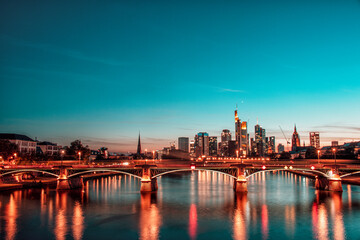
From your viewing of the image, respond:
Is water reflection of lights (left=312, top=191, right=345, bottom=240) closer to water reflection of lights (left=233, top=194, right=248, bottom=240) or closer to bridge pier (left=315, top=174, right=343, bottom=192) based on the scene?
bridge pier (left=315, top=174, right=343, bottom=192)

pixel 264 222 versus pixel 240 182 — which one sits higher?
pixel 240 182

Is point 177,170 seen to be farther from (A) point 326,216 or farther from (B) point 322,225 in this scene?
(B) point 322,225

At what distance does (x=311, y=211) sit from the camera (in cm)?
6381

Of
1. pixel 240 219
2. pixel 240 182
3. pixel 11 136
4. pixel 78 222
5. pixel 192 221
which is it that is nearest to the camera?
pixel 78 222

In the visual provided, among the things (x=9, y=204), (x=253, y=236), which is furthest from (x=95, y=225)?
(x=9, y=204)

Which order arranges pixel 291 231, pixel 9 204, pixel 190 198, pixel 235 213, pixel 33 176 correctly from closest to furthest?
pixel 291 231, pixel 235 213, pixel 9 204, pixel 190 198, pixel 33 176

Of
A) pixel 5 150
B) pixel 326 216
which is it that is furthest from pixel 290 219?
pixel 5 150

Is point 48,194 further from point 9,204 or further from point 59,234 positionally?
point 59,234

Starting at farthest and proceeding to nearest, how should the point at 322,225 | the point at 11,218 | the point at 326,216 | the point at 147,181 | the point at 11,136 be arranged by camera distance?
the point at 11,136
the point at 147,181
the point at 326,216
the point at 11,218
the point at 322,225

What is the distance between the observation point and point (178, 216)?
59.5 meters

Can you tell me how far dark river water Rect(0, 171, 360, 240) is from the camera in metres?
47.4

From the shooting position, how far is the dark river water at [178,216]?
47.4 meters

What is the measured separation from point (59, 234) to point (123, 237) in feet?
32.8

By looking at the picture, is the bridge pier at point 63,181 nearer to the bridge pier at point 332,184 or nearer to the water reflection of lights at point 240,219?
the water reflection of lights at point 240,219
